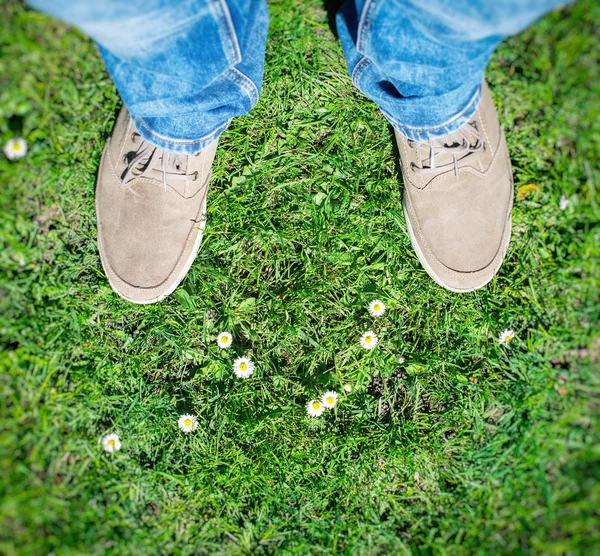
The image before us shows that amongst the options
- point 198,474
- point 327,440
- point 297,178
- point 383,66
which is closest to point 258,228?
point 297,178

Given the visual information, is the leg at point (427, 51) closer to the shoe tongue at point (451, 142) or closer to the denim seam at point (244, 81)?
the shoe tongue at point (451, 142)

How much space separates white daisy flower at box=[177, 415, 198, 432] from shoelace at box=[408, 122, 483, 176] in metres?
1.56

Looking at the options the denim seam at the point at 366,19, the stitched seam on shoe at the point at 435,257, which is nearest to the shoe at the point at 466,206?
the stitched seam on shoe at the point at 435,257

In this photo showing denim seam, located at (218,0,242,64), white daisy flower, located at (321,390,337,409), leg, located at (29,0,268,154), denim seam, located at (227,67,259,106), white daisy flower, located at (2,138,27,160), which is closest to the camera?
leg, located at (29,0,268,154)

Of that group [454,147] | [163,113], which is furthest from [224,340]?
[454,147]

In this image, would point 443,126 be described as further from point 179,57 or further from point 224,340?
point 224,340

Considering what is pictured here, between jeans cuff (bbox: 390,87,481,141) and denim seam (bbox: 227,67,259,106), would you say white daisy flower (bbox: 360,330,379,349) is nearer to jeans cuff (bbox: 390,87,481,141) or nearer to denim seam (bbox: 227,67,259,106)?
jeans cuff (bbox: 390,87,481,141)

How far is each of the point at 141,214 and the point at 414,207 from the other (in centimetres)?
123

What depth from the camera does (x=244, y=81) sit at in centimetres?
184

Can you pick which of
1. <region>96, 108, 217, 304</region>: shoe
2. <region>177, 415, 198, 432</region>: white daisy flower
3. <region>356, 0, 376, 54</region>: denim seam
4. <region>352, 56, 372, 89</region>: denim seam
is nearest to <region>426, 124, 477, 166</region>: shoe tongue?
<region>352, 56, 372, 89</region>: denim seam

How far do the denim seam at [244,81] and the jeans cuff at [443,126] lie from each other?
568mm

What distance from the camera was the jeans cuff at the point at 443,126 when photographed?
1852 mm

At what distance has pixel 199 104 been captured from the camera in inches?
69.4

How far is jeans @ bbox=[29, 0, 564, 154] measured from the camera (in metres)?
1.34
